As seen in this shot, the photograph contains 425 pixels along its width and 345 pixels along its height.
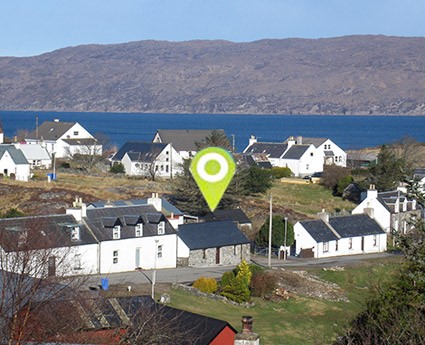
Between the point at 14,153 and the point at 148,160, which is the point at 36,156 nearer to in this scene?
the point at 148,160

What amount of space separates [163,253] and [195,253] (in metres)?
1.82

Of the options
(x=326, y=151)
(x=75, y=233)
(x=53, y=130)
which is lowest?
(x=75, y=233)

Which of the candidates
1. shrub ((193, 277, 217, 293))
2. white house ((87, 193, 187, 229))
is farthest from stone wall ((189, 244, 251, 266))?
shrub ((193, 277, 217, 293))

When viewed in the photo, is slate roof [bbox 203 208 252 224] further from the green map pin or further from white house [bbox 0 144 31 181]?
the green map pin

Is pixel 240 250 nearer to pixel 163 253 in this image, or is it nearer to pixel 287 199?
pixel 163 253

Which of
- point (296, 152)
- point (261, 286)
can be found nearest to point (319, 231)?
point (261, 286)

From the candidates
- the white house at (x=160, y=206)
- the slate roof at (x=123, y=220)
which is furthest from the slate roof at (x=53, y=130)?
the slate roof at (x=123, y=220)

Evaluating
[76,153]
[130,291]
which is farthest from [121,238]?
[76,153]

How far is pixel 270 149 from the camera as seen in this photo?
87250 mm

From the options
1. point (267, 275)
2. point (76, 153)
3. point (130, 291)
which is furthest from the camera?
point (76, 153)

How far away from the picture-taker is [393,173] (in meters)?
66.1

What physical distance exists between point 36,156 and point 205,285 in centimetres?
4296

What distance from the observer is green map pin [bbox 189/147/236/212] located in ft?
35.3

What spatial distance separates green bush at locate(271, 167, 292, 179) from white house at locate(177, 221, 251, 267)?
2906 cm
